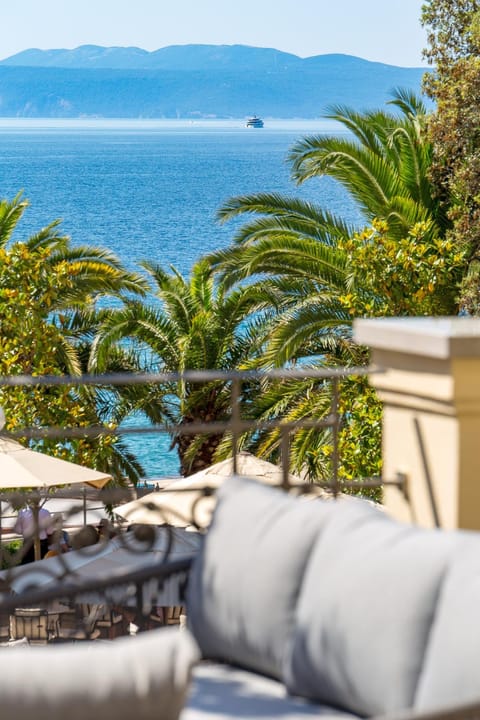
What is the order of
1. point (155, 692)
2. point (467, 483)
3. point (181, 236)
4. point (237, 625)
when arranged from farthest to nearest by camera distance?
point (181, 236) → point (467, 483) → point (237, 625) → point (155, 692)

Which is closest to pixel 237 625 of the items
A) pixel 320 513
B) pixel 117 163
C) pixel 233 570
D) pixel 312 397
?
pixel 233 570

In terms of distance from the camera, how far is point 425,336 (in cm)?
346

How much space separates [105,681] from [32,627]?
338 inches

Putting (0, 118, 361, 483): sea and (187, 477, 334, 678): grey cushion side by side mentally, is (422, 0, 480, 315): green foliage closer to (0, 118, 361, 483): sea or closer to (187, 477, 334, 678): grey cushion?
(187, 477, 334, 678): grey cushion

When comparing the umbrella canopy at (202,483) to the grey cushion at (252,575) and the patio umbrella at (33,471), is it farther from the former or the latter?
the grey cushion at (252,575)

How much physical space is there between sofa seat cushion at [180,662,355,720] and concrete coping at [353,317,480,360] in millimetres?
1058

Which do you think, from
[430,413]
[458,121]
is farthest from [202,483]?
[430,413]

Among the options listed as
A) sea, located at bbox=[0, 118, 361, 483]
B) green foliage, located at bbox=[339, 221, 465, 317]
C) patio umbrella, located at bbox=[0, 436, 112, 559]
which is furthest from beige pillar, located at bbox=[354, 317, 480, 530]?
sea, located at bbox=[0, 118, 361, 483]

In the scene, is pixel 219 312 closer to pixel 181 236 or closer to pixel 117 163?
pixel 181 236

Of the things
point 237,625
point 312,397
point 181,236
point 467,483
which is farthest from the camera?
point 181,236

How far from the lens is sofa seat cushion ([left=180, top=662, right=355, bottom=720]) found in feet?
9.21

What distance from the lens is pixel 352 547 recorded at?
2.84 meters

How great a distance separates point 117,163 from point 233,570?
16118 centimetres

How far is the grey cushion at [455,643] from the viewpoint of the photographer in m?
2.44
